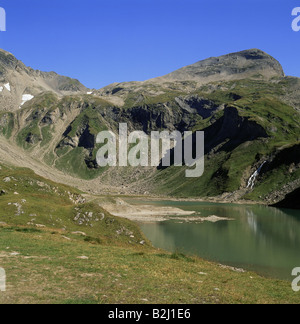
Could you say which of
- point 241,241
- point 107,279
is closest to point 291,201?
point 241,241

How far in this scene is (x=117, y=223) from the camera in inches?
2244

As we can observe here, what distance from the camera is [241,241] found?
71.5m

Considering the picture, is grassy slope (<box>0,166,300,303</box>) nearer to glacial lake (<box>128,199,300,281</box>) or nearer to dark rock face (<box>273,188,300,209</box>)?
glacial lake (<box>128,199,300,281</box>)

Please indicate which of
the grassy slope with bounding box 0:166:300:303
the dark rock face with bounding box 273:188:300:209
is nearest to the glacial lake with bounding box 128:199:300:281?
the grassy slope with bounding box 0:166:300:303

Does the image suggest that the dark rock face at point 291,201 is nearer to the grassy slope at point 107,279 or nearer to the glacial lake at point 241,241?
the glacial lake at point 241,241

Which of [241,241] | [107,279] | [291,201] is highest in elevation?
[107,279]

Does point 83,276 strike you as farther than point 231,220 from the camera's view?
No

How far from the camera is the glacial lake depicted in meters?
51.5

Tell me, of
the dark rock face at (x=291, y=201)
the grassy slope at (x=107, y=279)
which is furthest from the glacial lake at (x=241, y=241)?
the dark rock face at (x=291, y=201)

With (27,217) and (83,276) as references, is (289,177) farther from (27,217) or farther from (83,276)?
(83,276)

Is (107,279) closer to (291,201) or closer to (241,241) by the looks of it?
(241,241)
